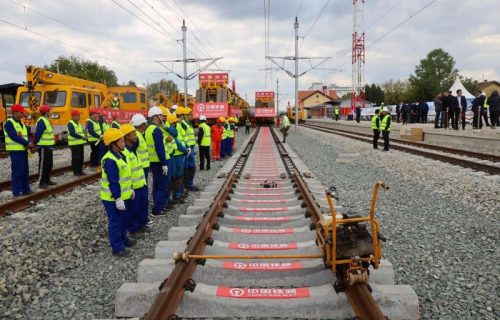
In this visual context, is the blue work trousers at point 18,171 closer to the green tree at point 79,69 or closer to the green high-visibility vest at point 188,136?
the green high-visibility vest at point 188,136

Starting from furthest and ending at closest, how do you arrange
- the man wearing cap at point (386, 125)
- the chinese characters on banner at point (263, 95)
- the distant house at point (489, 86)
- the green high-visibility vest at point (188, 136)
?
the distant house at point (489, 86), the chinese characters on banner at point (263, 95), the man wearing cap at point (386, 125), the green high-visibility vest at point (188, 136)

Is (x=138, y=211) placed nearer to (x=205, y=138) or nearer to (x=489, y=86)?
(x=205, y=138)

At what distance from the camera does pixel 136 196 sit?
561 centimetres

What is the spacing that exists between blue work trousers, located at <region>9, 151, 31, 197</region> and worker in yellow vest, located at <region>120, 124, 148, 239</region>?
151 inches

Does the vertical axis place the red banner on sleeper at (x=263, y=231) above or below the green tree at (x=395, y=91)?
below

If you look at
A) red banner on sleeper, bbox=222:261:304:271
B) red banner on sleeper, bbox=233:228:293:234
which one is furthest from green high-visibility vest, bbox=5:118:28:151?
red banner on sleeper, bbox=222:261:304:271

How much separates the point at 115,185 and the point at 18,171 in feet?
15.4

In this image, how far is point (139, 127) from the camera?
6.42 m

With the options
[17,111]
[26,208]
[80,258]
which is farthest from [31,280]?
[17,111]

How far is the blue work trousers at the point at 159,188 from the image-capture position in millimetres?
6715

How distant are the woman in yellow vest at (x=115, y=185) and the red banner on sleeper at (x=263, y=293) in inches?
73.7

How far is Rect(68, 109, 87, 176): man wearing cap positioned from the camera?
10.6 m

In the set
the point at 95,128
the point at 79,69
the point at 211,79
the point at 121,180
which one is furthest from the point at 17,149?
the point at 79,69

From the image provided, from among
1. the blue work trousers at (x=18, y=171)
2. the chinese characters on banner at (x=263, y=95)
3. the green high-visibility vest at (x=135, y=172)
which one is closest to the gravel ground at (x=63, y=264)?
the green high-visibility vest at (x=135, y=172)
